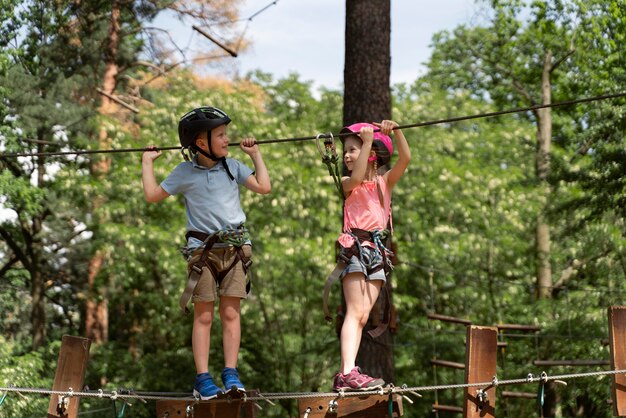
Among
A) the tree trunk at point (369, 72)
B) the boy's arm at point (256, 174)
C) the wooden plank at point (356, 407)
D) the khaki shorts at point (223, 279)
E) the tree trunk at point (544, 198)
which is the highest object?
the tree trunk at point (544, 198)

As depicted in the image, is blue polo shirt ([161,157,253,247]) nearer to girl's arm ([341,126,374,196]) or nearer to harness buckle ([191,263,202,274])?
harness buckle ([191,263,202,274])

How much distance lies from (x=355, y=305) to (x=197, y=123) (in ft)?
3.98

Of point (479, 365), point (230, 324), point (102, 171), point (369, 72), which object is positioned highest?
point (102, 171)

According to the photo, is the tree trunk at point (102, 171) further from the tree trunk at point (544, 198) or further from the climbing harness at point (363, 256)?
the climbing harness at point (363, 256)

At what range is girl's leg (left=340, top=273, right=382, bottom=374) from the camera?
5.25 metres

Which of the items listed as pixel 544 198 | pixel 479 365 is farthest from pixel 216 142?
pixel 544 198

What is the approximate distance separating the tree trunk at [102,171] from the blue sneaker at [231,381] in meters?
12.9

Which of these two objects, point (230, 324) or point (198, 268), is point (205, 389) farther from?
point (198, 268)

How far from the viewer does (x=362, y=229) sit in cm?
538

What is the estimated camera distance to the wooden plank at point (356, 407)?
4.97 m

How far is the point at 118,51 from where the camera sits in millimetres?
19562

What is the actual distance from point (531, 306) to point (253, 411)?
44.6ft

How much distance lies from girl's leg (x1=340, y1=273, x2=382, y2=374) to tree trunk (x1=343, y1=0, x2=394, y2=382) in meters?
2.66

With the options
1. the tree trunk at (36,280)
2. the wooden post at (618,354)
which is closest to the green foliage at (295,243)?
the tree trunk at (36,280)
